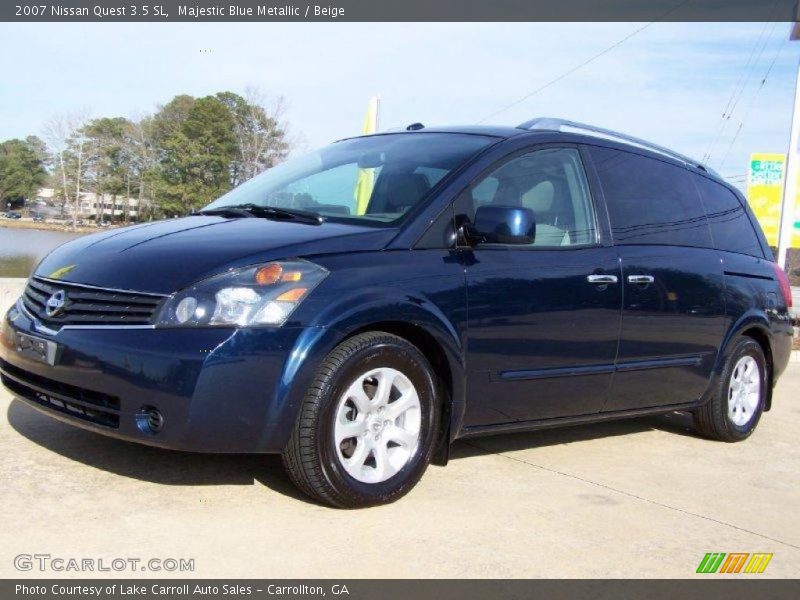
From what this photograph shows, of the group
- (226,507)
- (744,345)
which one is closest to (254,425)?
(226,507)

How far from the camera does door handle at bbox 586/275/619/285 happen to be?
4617 mm

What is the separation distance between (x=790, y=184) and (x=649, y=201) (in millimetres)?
11420

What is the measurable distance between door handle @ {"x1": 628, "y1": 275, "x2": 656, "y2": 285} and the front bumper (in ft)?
7.10

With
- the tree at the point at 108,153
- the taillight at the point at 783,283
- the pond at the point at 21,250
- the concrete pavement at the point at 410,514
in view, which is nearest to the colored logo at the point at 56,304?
the concrete pavement at the point at 410,514

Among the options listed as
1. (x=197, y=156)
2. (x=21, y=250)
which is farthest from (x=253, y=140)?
(x=21, y=250)

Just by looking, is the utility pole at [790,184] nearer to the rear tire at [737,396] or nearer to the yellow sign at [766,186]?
the yellow sign at [766,186]

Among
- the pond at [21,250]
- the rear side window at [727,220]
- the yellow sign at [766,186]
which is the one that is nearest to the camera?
the rear side window at [727,220]

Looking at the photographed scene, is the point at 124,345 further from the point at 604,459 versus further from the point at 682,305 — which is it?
the point at 682,305

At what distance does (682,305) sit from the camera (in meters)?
5.18

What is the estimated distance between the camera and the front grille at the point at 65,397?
3.48 m

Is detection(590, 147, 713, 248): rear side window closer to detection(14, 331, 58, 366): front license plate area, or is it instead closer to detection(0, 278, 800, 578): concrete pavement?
detection(0, 278, 800, 578): concrete pavement

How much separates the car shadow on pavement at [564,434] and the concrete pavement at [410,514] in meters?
0.04
